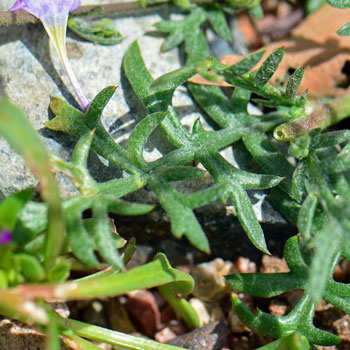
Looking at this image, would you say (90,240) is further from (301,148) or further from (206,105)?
(206,105)

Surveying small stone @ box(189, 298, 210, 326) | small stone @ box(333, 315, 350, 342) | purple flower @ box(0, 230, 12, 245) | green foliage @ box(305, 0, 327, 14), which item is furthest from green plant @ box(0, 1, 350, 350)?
green foliage @ box(305, 0, 327, 14)

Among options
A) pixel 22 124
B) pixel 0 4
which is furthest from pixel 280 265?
pixel 0 4

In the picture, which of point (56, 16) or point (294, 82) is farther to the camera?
point (56, 16)

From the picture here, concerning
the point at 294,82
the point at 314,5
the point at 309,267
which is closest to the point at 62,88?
the point at 294,82

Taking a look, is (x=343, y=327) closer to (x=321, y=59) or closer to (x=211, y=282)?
(x=211, y=282)

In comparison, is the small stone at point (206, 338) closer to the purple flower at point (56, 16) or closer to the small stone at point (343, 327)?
the small stone at point (343, 327)

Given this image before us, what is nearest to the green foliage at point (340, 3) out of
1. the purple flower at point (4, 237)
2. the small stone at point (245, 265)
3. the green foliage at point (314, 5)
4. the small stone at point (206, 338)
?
the green foliage at point (314, 5)
